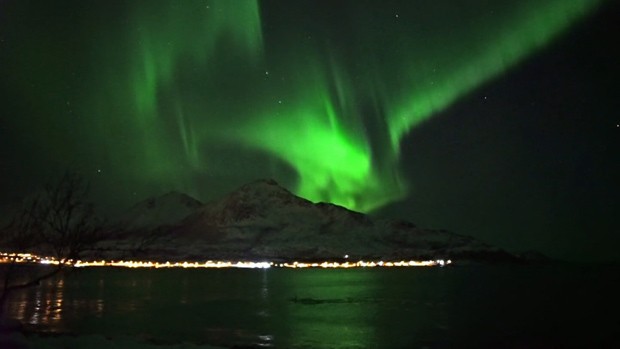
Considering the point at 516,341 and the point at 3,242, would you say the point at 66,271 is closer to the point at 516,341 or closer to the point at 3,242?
the point at 3,242

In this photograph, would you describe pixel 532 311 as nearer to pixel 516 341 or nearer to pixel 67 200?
pixel 516 341

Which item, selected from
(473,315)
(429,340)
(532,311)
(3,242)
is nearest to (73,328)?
(429,340)

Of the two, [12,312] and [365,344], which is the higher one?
[12,312]

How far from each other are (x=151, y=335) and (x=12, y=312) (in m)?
19.3

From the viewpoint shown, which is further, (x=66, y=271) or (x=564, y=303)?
(x=564, y=303)

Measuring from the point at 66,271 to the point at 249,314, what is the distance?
117 feet

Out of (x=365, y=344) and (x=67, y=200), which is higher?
(x=67, y=200)

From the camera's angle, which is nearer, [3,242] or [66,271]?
[3,242]

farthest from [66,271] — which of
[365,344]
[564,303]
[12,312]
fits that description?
[564,303]

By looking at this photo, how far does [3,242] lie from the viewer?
16.3 m

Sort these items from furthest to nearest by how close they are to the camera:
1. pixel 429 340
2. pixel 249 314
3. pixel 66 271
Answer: pixel 249 314, pixel 429 340, pixel 66 271

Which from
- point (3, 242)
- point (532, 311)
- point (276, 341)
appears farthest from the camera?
point (532, 311)

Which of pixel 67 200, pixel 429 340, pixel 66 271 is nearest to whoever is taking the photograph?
pixel 67 200

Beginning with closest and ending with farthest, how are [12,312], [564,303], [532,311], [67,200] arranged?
[67,200]
[12,312]
[532,311]
[564,303]
